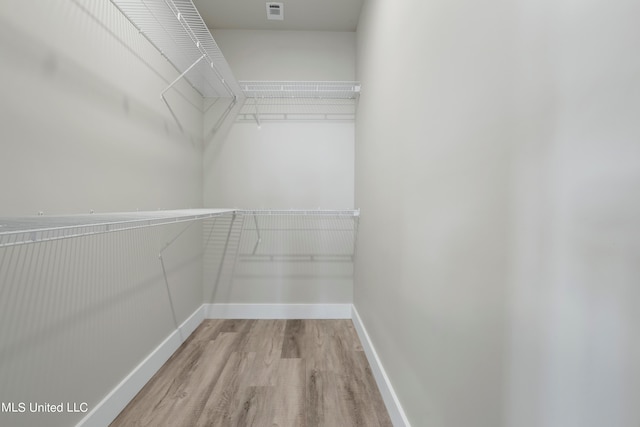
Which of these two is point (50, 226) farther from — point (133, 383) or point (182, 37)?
point (182, 37)

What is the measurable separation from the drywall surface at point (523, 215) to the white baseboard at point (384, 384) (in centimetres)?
17

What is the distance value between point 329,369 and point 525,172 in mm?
1599

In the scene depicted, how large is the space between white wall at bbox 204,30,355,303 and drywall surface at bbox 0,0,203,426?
71cm

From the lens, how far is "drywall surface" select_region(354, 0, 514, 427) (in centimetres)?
62

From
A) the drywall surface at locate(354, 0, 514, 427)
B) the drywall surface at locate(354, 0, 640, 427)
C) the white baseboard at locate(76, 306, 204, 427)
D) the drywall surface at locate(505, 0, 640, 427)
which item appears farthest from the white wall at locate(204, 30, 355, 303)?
the drywall surface at locate(505, 0, 640, 427)

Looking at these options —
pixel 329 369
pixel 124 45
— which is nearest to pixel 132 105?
pixel 124 45

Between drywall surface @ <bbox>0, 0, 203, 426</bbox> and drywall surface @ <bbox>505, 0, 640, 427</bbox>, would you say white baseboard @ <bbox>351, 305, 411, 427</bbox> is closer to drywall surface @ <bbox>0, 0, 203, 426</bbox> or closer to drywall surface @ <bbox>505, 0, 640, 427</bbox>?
drywall surface @ <bbox>505, 0, 640, 427</bbox>

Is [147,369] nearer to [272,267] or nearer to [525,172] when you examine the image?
[272,267]

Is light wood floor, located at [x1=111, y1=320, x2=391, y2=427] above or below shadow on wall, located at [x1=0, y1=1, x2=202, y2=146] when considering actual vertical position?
below

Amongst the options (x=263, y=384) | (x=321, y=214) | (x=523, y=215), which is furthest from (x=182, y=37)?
(x=263, y=384)

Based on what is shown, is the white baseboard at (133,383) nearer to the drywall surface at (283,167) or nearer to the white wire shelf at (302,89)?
the drywall surface at (283,167)

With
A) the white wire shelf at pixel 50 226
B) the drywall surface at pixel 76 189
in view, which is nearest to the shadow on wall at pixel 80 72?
Result: the drywall surface at pixel 76 189

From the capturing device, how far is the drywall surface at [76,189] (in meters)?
0.90

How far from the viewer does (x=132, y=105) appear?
145cm
